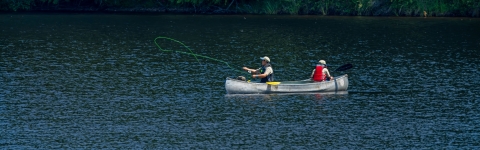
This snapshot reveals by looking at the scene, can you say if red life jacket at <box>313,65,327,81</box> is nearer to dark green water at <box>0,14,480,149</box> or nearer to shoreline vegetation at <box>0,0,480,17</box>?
dark green water at <box>0,14,480,149</box>

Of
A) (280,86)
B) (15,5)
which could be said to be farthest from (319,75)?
(15,5)

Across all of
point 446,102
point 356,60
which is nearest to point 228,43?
point 356,60

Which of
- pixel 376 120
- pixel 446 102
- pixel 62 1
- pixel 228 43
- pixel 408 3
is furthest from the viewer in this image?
pixel 62 1

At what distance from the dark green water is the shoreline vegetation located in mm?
6188

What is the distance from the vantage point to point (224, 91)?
38.7 meters

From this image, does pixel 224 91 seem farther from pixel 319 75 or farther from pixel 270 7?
pixel 270 7

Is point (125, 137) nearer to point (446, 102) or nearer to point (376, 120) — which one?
point (376, 120)

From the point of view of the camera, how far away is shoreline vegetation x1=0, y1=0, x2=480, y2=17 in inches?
2908

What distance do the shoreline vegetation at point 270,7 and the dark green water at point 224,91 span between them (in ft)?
20.3

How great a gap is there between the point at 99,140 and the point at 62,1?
189ft

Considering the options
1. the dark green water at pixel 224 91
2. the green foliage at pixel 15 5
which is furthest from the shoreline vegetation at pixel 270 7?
the dark green water at pixel 224 91

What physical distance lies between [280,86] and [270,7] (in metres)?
41.9

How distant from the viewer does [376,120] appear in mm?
32562

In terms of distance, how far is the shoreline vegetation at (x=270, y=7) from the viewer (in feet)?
242
